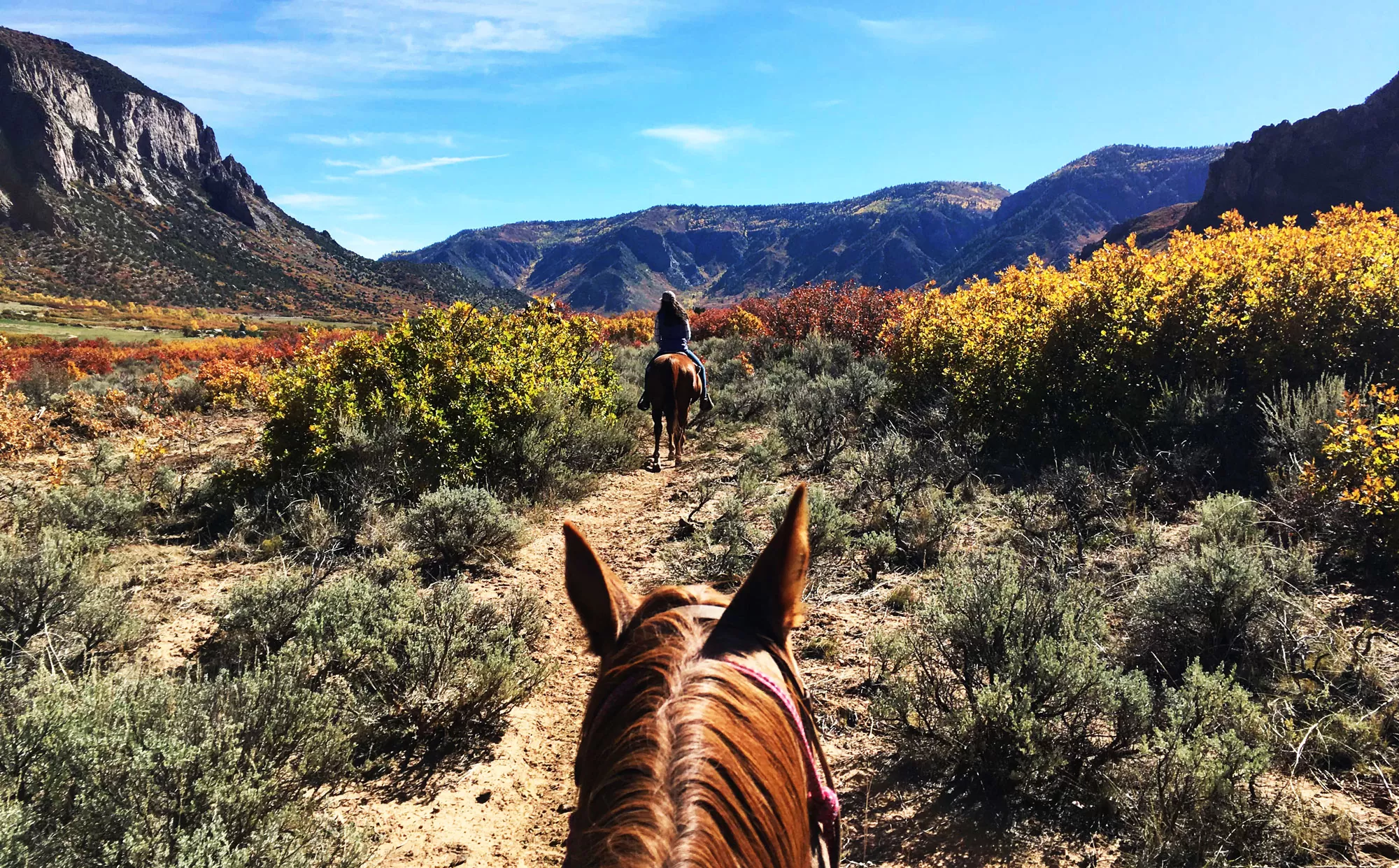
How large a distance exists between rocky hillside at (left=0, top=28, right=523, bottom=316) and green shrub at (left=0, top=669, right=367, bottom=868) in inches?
2913

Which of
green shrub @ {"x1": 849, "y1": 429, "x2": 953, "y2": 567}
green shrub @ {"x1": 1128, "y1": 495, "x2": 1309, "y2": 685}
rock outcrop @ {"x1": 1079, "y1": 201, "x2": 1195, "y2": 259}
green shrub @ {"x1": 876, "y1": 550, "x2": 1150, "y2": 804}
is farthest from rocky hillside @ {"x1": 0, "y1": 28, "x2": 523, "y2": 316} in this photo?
green shrub @ {"x1": 1128, "y1": 495, "x2": 1309, "y2": 685}

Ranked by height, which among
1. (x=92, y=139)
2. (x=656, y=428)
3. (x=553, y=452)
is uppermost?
(x=92, y=139)

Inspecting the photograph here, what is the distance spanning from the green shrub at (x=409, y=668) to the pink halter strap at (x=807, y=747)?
2.69 m

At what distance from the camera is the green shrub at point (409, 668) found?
3328 mm

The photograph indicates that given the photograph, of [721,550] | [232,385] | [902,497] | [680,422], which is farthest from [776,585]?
[232,385]

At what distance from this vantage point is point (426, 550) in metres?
5.56

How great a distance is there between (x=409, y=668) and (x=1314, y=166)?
260ft

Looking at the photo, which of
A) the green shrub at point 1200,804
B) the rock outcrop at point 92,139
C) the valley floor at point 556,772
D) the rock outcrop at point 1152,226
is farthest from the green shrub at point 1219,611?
the rock outcrop at point 92,139

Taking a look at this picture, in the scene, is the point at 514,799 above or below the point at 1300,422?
below

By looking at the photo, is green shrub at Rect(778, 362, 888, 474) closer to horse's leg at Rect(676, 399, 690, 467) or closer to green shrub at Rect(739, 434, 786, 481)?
green shrub at Rect(739, 434, 786, 481)

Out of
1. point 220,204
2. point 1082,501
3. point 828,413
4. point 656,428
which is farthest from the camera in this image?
point 220,204

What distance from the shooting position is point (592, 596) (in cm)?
136

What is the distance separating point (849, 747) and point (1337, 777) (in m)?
2.02

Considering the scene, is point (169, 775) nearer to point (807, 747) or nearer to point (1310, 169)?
point (807, 747)
